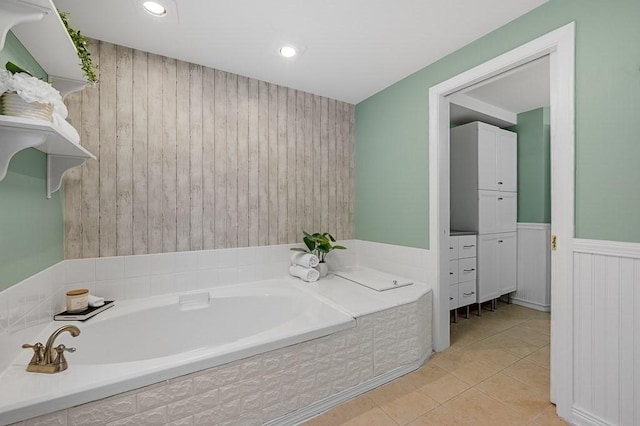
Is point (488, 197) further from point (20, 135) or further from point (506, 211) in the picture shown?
point (20, 135)

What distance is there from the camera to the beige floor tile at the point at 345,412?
60.7 inches

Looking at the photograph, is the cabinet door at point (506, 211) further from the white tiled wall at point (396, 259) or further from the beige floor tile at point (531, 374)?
the beige floor tile at point (531, 374)

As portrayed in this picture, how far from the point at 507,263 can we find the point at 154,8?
4.04 m

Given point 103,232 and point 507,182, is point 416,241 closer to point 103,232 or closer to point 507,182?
point 507,182

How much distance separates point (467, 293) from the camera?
9.68 feet

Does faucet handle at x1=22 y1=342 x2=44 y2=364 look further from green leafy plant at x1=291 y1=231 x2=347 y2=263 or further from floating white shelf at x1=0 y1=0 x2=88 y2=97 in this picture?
green leafy plant at x1=291 y1=231 x2=347 y2=263

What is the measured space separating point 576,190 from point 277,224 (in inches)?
82.7

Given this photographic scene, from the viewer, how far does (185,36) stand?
6.22 feet

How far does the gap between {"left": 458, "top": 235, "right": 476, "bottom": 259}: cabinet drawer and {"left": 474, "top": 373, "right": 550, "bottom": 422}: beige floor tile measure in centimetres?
121

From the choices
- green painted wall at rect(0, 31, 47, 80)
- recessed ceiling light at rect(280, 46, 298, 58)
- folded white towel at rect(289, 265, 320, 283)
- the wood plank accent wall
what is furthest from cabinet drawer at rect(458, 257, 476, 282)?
green painted wall at rect(0, 31, 47, 80)

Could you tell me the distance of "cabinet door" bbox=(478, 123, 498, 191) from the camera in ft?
10.2

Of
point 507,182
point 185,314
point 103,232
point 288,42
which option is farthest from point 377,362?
point 507,182

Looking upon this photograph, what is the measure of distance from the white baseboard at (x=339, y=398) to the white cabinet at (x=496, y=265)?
1.53m

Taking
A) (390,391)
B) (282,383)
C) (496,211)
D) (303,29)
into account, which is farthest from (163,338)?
(496,211)
